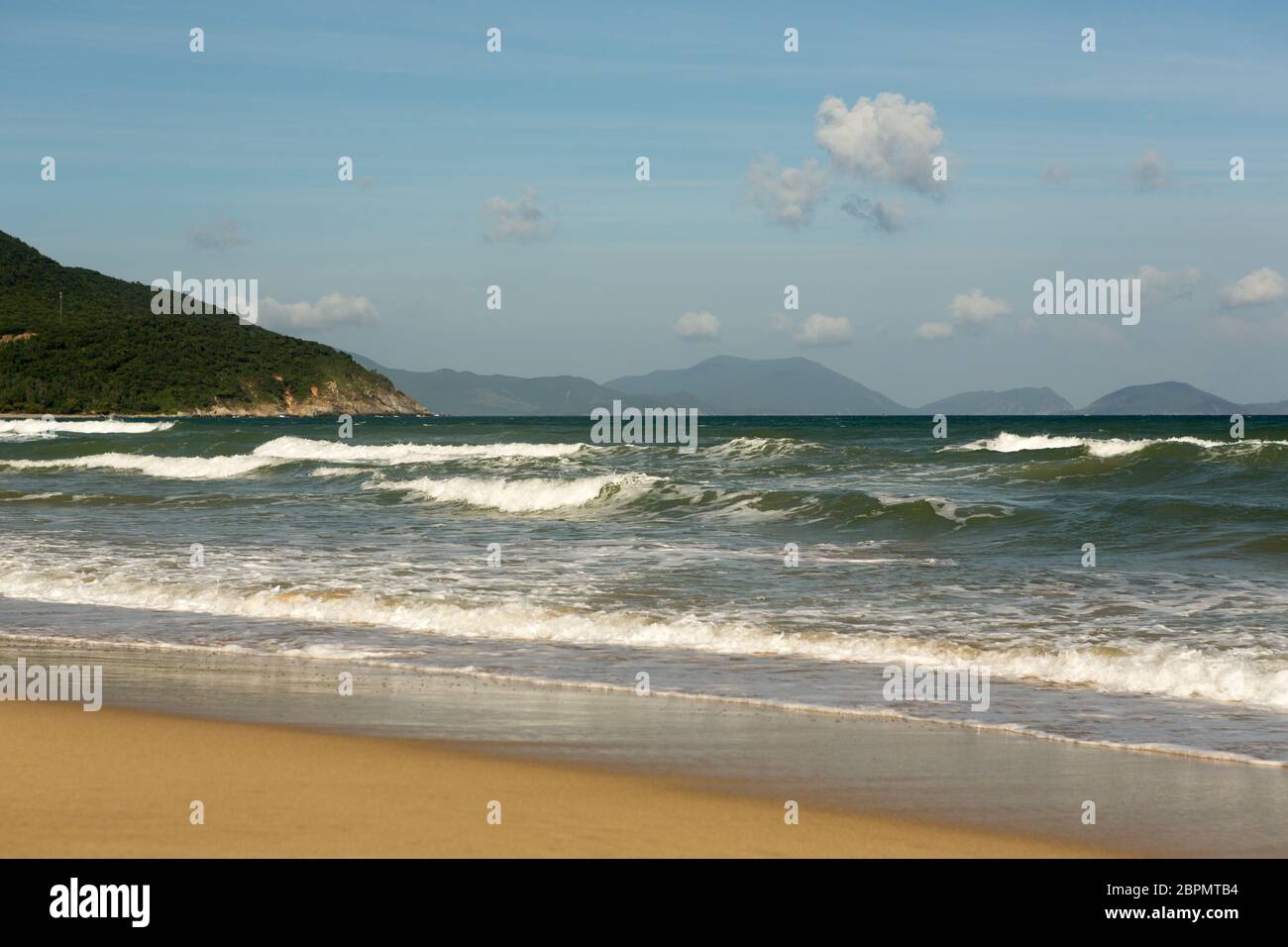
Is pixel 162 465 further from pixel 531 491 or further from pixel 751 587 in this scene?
pixel 751 587

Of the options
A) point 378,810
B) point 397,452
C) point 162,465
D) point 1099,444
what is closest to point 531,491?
point 1099,444

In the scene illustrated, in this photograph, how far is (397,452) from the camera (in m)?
42.0

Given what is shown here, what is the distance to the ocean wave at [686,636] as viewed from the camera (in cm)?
810

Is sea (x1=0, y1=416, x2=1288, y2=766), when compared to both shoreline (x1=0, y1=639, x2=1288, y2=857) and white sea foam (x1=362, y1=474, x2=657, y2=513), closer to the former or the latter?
white sea foam (x1=362, y1=474, x2=657, y2=513)

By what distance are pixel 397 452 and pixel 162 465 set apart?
8401 millimetres

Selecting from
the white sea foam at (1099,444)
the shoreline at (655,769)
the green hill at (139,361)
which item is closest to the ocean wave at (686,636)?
the shoreline at (655,769)

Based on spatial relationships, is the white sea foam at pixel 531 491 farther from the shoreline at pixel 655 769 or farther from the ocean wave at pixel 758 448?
the shoreline at pixel 655 769

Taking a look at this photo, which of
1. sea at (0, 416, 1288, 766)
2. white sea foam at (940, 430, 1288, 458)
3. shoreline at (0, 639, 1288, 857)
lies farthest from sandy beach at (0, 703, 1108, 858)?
white sea foam at (940, 430, 1288, 458)

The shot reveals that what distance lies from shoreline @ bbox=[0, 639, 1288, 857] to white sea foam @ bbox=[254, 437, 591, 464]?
97.2 ft

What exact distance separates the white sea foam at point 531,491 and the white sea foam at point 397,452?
12285 mm

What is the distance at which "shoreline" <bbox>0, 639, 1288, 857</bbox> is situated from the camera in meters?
4.92

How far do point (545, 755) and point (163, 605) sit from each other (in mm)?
6890
